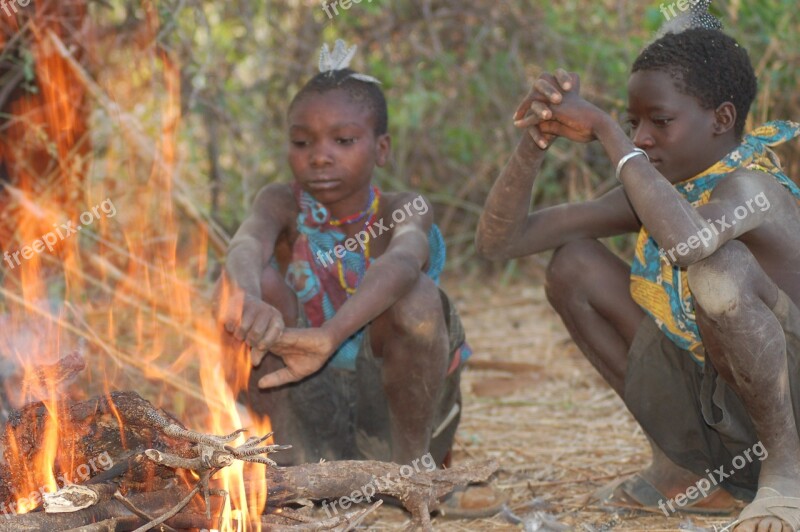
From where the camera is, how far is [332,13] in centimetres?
582

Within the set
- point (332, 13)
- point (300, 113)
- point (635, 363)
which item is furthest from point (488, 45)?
point (635, 363)

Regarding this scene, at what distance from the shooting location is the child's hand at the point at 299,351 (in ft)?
8.36

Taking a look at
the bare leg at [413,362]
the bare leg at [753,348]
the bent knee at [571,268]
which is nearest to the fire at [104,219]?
the bare leg at [413,362]

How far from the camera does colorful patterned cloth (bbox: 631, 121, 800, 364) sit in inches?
105

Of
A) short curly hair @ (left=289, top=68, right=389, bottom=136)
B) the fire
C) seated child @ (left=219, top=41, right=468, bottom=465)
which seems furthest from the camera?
the fire

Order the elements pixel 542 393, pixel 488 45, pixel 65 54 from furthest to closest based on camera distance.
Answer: pixel 488 45 → pixel 542 393 → pixel 65 54

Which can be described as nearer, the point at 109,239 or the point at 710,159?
the point at 710,159

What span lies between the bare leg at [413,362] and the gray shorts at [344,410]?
101 millimetres

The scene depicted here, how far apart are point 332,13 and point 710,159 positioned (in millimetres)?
3604

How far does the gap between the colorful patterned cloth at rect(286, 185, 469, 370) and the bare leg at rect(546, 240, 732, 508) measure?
0.39 m

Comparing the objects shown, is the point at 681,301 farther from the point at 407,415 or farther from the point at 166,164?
the point at 166,164

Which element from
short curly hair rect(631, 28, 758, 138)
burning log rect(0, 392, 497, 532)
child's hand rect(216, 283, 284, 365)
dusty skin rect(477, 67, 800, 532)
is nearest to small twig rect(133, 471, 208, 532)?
burning log rect(0, 392, 497, 532)

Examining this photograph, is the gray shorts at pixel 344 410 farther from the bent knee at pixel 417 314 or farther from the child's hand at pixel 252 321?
the child's hand at pixel 252 321

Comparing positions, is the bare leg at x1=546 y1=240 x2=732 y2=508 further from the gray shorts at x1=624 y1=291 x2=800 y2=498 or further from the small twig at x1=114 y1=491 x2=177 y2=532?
the small twig at x1=114 y1=491 x2=177 y2=532
